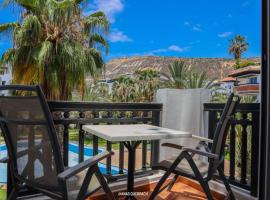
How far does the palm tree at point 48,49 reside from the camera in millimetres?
9938

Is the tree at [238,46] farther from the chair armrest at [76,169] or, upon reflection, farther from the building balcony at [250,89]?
the chair armrest at [76,169]

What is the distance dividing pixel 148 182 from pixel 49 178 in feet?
6.01

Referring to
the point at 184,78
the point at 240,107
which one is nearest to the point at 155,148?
the point at 240,107

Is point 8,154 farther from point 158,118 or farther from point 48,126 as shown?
point 158,118

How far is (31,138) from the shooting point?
150 cm

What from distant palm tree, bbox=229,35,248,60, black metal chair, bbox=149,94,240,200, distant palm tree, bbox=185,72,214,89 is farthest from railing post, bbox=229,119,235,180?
distant palm tree, bbox=229,35,248,60

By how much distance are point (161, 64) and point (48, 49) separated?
17.9 metres

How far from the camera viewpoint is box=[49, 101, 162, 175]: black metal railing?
2.54m

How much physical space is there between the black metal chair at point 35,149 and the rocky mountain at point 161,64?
19.2m

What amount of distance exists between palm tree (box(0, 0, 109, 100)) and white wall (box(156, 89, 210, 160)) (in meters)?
7.35

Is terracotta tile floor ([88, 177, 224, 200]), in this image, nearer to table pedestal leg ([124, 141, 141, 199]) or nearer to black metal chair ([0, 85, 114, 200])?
table pedestal leg ([124, 141, 141, 199])

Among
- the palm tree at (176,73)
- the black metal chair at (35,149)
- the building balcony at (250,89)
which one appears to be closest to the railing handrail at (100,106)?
the black metal chair at (35,149)

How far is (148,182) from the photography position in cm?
313

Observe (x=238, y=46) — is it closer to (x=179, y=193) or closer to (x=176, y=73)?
(x=176, y=73)
